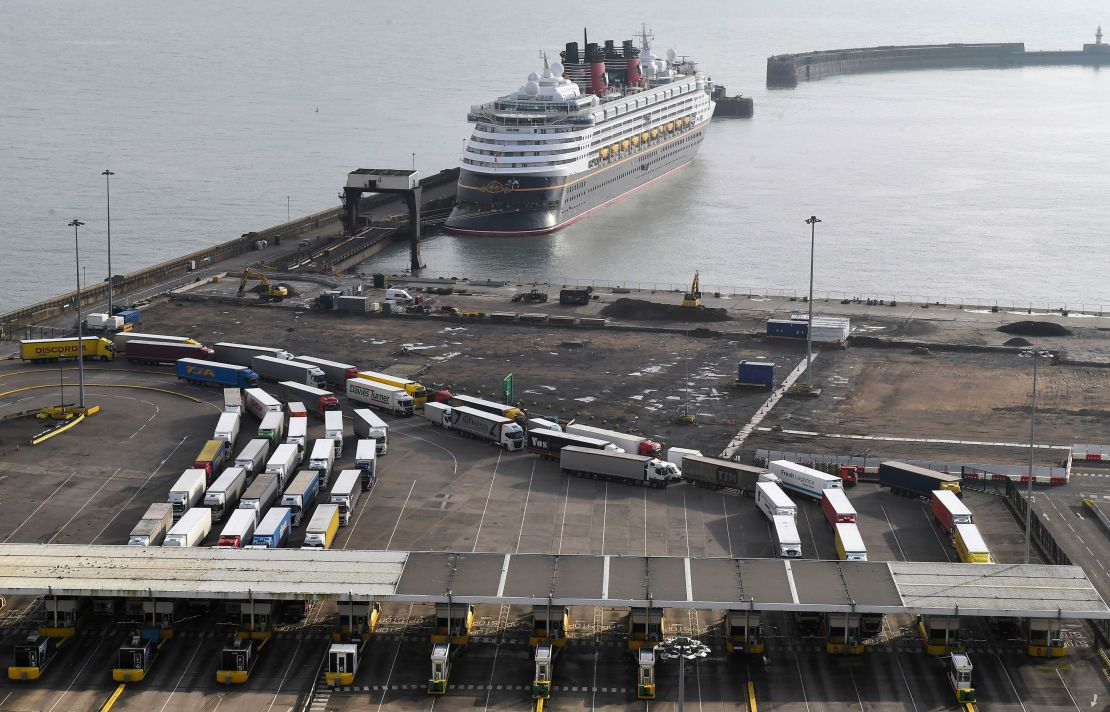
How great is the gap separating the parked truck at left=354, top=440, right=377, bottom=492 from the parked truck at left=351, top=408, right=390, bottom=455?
72.7 inches

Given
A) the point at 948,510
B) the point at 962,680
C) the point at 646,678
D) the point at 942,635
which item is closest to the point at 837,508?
the point at 948,510

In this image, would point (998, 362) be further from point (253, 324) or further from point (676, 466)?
point (253, 324)

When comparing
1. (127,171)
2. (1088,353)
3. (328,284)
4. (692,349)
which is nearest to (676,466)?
(692,349)

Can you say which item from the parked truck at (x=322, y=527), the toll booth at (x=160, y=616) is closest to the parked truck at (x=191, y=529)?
the parked truck at (x=322, y=527)

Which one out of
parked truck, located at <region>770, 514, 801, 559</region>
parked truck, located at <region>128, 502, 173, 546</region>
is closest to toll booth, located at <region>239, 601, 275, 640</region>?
parked truck, located at <region>128, 502, 173, 546</region>

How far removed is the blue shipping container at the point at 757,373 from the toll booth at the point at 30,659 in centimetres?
4717

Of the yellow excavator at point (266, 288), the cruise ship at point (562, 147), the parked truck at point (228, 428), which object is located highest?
the cruise ship at point (562, 147)

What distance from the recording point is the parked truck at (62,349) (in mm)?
88750

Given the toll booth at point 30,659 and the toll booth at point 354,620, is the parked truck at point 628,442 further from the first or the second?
the toll booth at point 30,659

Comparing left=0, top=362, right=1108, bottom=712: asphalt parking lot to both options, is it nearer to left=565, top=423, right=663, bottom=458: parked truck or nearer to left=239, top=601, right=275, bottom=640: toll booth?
left=239, top=601, right=275, bottom=640: toll booth

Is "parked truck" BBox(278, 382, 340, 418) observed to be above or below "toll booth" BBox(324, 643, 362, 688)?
above

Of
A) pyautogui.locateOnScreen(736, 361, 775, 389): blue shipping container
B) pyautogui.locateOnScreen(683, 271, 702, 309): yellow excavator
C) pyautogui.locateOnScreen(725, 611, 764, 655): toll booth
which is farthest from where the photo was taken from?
pyautogui.locateOnScreen(683, 271, 702, 309): yellow excavator

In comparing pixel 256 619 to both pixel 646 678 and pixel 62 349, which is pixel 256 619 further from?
pixel 62 349

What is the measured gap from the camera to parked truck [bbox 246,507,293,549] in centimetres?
5738
